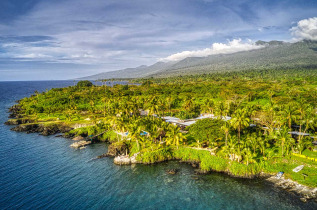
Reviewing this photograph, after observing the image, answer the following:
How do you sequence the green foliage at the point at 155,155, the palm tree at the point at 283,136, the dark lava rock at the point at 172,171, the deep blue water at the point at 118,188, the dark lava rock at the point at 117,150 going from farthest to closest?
the dark lava rock at the point at 117,150 → the green foliage at the point at 155,155 → the dark lava rock at the point at 172,171 → the palm tree at the point at 283,136 → the deep blue water at the point at 118,188

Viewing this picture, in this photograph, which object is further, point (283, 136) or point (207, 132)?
point (207, 132)

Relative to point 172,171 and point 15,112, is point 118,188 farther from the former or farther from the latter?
point 15,112

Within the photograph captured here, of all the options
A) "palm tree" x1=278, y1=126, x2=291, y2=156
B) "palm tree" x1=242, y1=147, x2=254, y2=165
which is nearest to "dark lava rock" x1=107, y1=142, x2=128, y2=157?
"palm tree" x1=242, y1=147, x2=254, y2=165

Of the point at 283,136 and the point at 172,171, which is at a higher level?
the point at 283,136

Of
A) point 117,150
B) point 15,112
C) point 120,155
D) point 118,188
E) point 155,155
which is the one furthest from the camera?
point 15,112

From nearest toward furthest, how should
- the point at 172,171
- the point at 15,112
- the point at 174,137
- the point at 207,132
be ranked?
the point at 172,171 → the point at 207,132 → the point at 174,137 → the point at 15,112

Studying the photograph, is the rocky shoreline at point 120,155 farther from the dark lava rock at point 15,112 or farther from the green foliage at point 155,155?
the dark lava rock at point 15,112

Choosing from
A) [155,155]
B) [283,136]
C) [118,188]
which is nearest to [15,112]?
[155,155]

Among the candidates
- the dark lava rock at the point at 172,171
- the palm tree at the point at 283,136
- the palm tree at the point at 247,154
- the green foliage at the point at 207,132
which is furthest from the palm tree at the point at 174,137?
the palm tree at the point at 283,136
